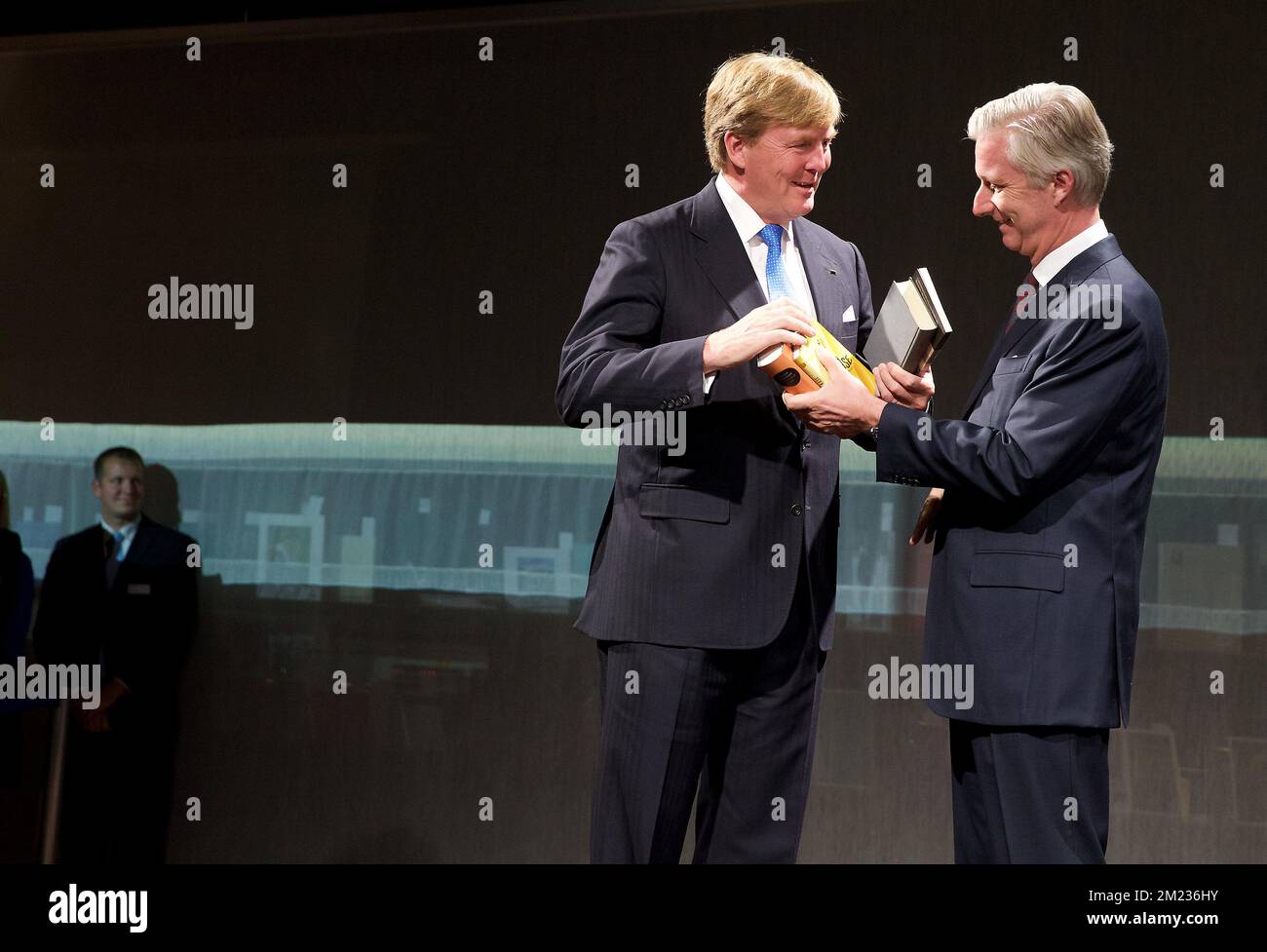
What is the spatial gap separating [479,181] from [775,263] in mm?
1676

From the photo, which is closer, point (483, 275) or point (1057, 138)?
point (1057, 138)

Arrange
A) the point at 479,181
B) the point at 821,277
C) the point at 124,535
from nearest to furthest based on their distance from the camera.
Result: the point at 821,277 < the point at 479,181 < the point at 124,535

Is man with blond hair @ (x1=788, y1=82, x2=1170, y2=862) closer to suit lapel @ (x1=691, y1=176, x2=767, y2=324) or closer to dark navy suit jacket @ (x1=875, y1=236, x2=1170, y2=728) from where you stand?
dark navy suit jacket @ (x1=875, y1=236, x2=1170, y2=728)

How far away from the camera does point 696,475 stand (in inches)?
78.2

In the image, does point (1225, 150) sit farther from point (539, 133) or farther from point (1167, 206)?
point (539, 133)

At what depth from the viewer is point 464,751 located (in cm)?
353

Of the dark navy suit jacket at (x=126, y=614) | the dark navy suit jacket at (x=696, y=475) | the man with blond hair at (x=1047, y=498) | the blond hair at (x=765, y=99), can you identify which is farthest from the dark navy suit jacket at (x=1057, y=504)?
the dark navy suit jacket at (x=126, y=614)

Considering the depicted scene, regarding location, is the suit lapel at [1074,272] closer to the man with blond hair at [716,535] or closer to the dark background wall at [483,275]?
the man with blond hair at [716,535]

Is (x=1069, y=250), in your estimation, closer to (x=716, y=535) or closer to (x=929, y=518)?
(x=929, y=518)

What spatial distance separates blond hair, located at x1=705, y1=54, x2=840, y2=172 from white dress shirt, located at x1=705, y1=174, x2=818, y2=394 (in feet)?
0.22

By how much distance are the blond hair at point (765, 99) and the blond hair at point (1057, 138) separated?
30 centimetres

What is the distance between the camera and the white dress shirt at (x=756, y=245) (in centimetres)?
→ 207

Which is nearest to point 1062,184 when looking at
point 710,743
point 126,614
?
point 710,743
